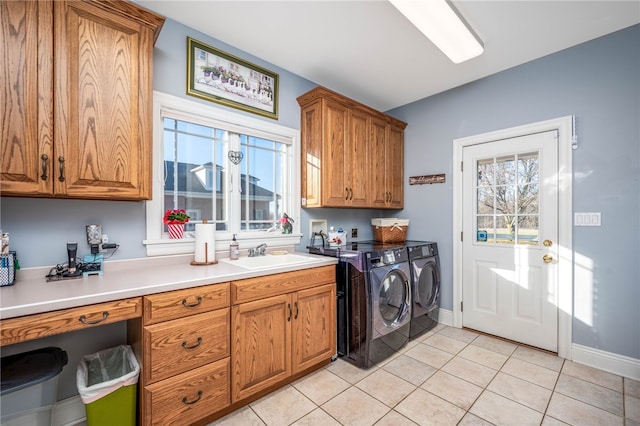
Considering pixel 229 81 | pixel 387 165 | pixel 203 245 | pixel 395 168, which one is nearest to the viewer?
pixel 203 245

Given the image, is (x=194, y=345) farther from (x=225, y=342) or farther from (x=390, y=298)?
(x=390, y=298)

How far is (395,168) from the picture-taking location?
11.2 ft

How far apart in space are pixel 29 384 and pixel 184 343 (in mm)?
588

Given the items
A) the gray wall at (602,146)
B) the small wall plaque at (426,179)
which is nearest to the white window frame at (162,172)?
the small wall plaque at (426,179)

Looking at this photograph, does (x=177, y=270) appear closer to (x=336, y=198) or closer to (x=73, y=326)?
(x=73, y=326)

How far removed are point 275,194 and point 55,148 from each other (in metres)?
1.63

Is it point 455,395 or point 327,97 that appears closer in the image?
point 455,395

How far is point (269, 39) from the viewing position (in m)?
2.24

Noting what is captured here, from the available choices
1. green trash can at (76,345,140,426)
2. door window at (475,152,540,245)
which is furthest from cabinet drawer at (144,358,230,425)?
door window at (475,152,540,245)

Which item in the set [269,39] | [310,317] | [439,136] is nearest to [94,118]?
[269,39]

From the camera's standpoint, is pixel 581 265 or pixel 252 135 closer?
pixel 581 265

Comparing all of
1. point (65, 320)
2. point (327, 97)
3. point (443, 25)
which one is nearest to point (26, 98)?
point (65, 320)

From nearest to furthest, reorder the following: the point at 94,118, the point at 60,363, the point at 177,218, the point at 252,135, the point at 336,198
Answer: the point at 60,363 → the point at 94,118 → the point at 177,218 → the point at 252,135 → the point at 336,198

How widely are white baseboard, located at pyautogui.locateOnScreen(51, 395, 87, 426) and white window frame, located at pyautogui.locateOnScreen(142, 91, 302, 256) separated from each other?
915mm
